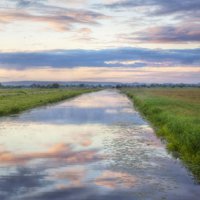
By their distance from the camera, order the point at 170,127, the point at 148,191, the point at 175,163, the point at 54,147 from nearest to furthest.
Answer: the point at 148,191 < the point at 175,163 < the point at 54,147 < the point at 170,127

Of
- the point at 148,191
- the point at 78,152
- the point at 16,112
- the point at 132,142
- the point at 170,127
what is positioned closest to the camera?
the point at 148,191

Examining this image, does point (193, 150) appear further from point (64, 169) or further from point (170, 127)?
point (170, 127)

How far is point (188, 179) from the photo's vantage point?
12984 mm

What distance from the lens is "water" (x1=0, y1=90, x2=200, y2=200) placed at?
11318mm

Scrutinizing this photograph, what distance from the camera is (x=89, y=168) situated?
1459 centimetres

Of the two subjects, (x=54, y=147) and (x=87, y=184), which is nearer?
(x=87, y=184)

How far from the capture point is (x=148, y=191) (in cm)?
1155

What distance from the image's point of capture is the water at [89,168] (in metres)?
11.3

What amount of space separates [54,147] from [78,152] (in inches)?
70.4

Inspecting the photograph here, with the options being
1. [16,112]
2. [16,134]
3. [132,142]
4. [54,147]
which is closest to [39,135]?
[16,134]

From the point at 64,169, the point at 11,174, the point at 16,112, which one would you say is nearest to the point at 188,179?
the point at 64,169

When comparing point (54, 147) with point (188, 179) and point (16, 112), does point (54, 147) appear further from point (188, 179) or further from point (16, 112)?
point (16, 112)

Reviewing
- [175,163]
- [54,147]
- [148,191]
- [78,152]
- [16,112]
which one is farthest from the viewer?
[16,112]

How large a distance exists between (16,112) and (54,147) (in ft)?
72.5
